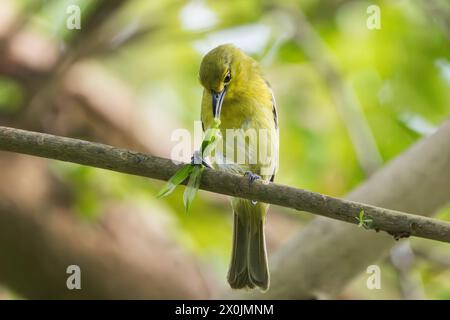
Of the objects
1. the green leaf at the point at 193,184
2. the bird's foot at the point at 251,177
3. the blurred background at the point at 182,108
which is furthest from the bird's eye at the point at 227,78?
the green leaf at the point at 193,184

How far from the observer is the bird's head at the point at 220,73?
10.2ft

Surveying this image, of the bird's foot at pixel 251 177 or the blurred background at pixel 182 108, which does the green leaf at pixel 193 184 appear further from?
the blurred background at pixel 182 108

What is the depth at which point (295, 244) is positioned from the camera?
3.00m

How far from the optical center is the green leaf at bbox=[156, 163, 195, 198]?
2.13 m

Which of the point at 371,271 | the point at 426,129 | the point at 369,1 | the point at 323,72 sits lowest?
the point at 371,271

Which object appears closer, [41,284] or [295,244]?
[295,244]

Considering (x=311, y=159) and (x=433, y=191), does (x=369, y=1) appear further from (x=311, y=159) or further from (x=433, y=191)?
(x=433, y=191)

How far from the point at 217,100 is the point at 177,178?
0.98m

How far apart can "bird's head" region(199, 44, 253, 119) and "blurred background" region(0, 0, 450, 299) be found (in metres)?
0.37

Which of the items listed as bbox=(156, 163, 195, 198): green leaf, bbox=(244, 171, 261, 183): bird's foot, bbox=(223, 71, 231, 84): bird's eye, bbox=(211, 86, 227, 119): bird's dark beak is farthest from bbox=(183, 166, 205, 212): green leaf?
bbox=(223, 71, 231, 84): bird's eye

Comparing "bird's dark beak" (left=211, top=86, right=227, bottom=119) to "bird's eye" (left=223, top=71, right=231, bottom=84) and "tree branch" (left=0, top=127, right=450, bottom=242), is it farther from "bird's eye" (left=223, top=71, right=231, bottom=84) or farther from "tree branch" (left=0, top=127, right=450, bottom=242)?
"tree branch" (left=0, top=127, right=450, bottom=242)

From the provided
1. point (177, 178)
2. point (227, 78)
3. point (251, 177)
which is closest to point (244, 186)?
point (251, 177)

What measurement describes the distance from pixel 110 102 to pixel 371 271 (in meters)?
1.49

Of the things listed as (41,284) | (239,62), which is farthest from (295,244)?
(41,284)
